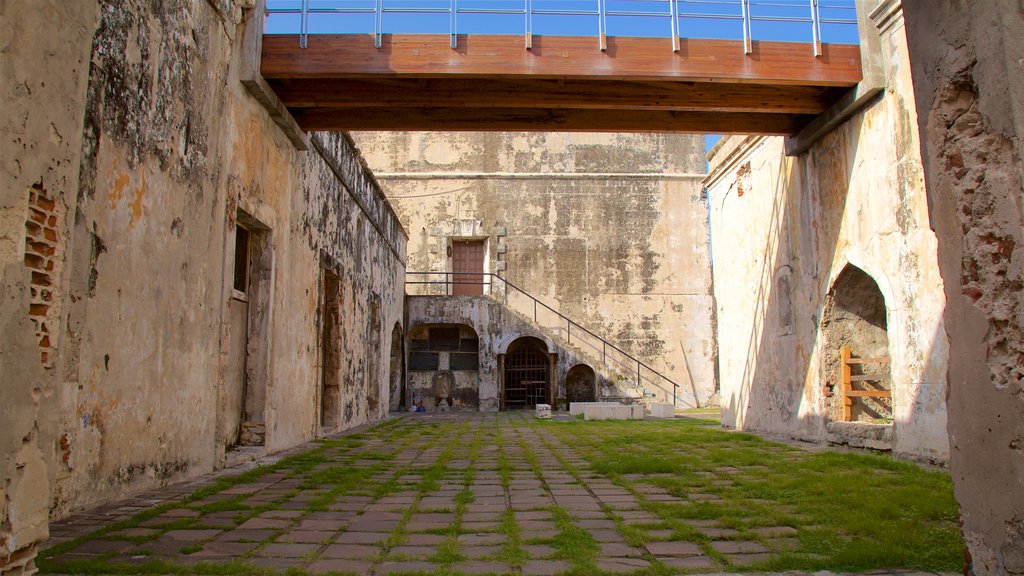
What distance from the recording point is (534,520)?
14.9 ft

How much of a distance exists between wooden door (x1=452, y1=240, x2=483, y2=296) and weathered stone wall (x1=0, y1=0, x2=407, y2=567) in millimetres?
12950

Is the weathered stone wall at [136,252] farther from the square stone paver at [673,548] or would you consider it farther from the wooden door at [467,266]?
the wooden door at [467,266]

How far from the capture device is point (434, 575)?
324cm

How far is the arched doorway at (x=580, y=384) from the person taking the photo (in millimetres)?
22219

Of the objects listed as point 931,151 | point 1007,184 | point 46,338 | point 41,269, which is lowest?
point 46,338

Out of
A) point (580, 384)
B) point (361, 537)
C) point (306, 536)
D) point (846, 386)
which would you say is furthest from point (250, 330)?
point (580, 384)

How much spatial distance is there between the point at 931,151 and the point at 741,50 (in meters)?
5.51

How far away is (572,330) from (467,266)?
13.7ft

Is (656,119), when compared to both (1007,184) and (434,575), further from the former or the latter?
(434,575)

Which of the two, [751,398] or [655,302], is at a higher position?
[655,302]

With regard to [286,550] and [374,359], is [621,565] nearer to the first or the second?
[286,550]

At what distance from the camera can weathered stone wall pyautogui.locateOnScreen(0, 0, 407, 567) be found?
2891mm

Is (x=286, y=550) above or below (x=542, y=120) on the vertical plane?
below

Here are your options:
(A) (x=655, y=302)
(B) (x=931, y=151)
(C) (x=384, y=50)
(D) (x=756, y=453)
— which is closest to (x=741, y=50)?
(C) (x=384, y=50)
